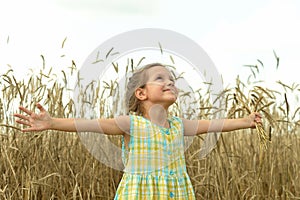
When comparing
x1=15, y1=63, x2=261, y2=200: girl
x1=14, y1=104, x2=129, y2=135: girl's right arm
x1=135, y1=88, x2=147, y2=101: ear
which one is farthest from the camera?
x1=135, y1=88, x2=147, y2=101: ear

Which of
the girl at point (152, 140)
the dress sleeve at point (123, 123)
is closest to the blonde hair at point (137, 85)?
the girl at point (152, 140)

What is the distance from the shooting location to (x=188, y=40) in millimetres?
2264

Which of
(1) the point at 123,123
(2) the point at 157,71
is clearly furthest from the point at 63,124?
(2) the point at 157,71

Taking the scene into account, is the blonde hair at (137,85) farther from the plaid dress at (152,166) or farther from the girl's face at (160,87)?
the plaid dress at (152,166)

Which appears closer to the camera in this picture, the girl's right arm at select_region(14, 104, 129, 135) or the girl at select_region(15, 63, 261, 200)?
the girl's right arm at select_region(14, 104, 129, 135)

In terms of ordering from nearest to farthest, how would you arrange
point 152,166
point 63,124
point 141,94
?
point 63,124
point 152,166
point 141,94

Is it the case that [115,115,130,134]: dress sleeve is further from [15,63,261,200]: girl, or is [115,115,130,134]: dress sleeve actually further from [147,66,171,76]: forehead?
[147,66,171,76]: forehead

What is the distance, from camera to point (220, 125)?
2168mm

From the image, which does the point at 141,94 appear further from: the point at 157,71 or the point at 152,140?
the point at 152,140

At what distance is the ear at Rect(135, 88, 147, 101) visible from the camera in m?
2.08

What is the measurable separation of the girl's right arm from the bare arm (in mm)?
358

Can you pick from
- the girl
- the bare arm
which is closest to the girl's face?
the girl

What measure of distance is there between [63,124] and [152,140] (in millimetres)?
409

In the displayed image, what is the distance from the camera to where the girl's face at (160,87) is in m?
2.01
